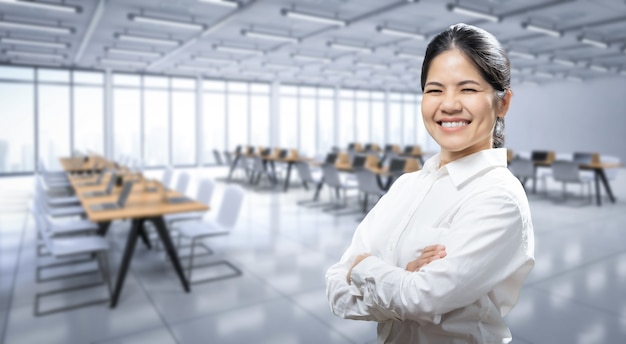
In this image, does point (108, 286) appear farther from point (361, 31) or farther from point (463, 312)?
point (361, 31)

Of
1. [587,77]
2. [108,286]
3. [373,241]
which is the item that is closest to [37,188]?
[108,286]

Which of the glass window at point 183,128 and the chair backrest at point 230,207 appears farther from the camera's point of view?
the glass window at point 183,128

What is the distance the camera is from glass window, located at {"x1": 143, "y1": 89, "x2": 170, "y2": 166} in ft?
48.8

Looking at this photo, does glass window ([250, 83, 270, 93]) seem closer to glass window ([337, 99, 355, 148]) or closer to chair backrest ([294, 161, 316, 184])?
glass window ([337, 99, 355, 148])

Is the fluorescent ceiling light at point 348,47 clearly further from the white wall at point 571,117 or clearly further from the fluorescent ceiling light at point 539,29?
the white wall at point 571,117

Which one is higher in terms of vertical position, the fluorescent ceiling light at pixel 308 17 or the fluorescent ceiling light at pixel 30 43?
the fluorescent ceiling light at pixel 30 43

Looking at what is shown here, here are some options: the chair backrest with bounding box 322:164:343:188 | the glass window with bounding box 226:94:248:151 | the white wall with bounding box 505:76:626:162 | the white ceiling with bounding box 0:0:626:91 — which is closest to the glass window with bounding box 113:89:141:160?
the white ceiling with bounding box 0:0:626:91

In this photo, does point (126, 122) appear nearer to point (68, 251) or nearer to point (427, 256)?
point (68, 251)

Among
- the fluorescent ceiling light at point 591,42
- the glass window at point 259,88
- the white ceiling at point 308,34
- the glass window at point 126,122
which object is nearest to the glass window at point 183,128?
the white ceiling at point 308,34

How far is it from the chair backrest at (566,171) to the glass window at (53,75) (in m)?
13.8

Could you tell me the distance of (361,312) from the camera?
0.93 metres

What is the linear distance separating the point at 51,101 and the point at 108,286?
12.1 meters

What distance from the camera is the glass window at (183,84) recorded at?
50.4 ft

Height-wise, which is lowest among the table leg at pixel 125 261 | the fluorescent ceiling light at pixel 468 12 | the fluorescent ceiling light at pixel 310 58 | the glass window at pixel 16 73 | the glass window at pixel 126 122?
the table leg at pixel 125 261
